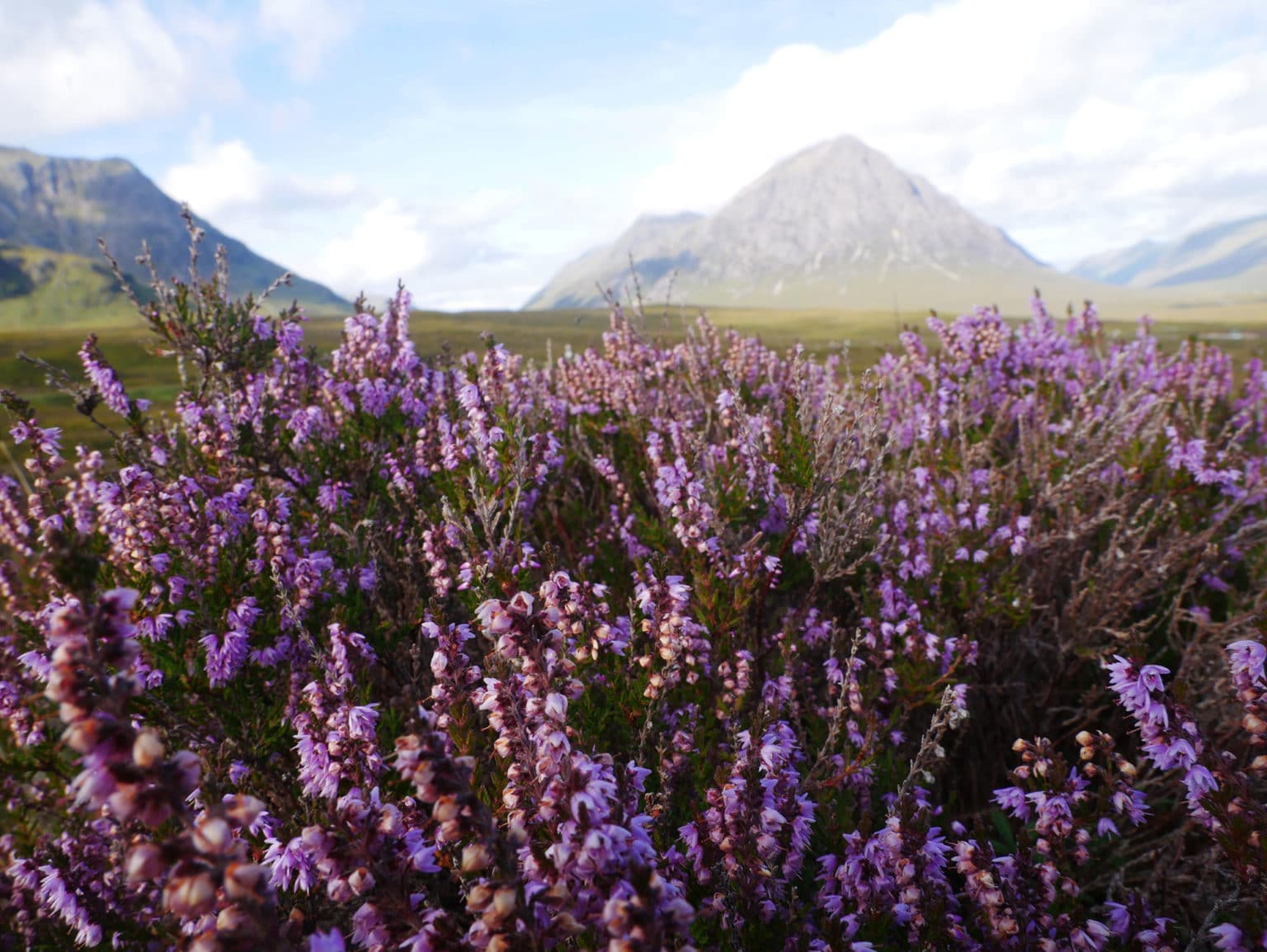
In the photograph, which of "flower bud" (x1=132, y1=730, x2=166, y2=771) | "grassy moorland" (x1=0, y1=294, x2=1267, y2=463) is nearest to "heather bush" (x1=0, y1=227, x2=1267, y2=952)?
"flower bud" (x1=132, y1=730, x2=166, y2=771)

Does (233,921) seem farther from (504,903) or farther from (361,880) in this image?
(504,903)

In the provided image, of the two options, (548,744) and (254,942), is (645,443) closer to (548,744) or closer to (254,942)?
(548,744)

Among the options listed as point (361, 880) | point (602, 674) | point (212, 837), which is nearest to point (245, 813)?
point (212, 837)

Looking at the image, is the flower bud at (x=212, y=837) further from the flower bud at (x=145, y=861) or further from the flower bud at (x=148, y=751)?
the flower bud at (x=148, y=751)

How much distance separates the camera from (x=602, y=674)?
376 centimetres

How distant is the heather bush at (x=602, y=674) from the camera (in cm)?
170

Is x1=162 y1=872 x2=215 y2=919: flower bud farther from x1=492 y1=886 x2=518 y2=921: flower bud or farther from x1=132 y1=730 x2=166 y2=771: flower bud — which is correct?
x1=492 y1=886 x2=518 y2=921: flower bud

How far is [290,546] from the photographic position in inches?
165

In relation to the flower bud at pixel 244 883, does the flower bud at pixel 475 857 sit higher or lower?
lower

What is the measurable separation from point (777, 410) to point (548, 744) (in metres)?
6.58

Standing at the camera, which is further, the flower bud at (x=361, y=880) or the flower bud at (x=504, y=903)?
the flower bud at (x=361, y=880)

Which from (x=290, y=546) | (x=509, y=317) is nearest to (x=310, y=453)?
(x=290, y=546)

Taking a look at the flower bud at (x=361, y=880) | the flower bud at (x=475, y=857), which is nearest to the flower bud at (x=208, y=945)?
the flower bud at (x=361, y=880)

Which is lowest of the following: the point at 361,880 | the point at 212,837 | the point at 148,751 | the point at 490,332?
the point at 361,880
